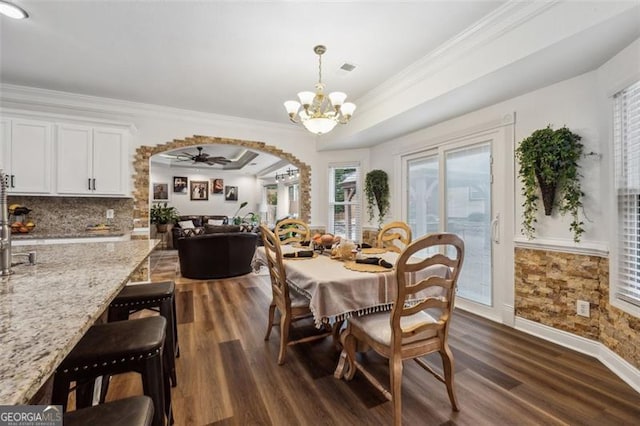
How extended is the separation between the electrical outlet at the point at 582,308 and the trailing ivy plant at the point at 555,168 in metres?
0.54

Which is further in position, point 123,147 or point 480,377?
point 123,147

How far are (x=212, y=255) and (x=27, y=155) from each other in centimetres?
263

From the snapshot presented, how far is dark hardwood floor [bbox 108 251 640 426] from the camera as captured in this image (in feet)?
5.54

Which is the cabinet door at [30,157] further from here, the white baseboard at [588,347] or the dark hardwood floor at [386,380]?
the white baseboard at [588,347]

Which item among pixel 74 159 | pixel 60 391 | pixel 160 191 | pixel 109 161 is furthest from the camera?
pixel 160 191

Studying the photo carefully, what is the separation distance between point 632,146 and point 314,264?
2.53 meters

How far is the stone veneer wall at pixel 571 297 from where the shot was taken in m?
2.12

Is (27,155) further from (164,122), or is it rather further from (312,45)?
(312,45)

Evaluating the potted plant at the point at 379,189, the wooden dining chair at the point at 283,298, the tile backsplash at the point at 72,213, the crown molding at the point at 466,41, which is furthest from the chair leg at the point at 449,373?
the tile backsplash at the point at 72,213

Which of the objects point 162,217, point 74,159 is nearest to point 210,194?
point 162,217

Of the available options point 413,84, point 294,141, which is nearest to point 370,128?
point 413,84

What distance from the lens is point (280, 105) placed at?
4.23 meters

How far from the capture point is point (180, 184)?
9.84 m

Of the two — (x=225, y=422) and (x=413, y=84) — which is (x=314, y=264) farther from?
(x=413, y=84)
